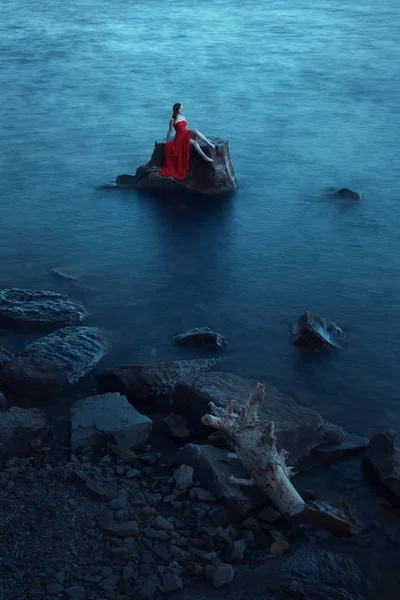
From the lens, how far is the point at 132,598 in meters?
6.66

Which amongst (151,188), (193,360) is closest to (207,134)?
(151,188)

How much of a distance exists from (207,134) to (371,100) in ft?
20.5

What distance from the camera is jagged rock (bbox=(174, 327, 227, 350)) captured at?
36.8 ft

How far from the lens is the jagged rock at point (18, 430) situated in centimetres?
856

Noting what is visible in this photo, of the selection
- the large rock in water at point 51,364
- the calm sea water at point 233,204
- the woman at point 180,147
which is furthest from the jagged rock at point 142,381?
the woman at point 180,147

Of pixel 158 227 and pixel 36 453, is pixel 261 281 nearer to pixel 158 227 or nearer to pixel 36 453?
pixel 158 227

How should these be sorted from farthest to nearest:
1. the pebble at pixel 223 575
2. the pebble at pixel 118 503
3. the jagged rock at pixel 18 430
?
1. the jagged rock at pixel 18 430
2. the pebble at pixel 118 503
3. the pebble at pixel 223 575

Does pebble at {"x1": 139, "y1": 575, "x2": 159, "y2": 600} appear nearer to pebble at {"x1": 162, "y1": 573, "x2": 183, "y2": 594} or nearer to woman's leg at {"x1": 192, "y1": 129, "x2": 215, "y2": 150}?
pebble at {"x1": 162, "y1": 573, "x2": 183, "y2": 594}

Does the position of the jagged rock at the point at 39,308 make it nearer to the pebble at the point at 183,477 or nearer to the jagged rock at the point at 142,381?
the jagged rock at the point at 142,381

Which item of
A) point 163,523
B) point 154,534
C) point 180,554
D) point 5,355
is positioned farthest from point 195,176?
point 180,554

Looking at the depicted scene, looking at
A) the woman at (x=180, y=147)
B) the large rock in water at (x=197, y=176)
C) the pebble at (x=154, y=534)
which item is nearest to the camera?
the pebble at (x=154, y=534)

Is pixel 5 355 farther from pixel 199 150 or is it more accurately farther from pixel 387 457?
pixel 199 150

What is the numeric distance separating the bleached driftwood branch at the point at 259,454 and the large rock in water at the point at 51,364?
268 cm

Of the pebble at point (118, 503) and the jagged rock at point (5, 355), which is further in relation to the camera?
the jagged rock at point (5, 355)
